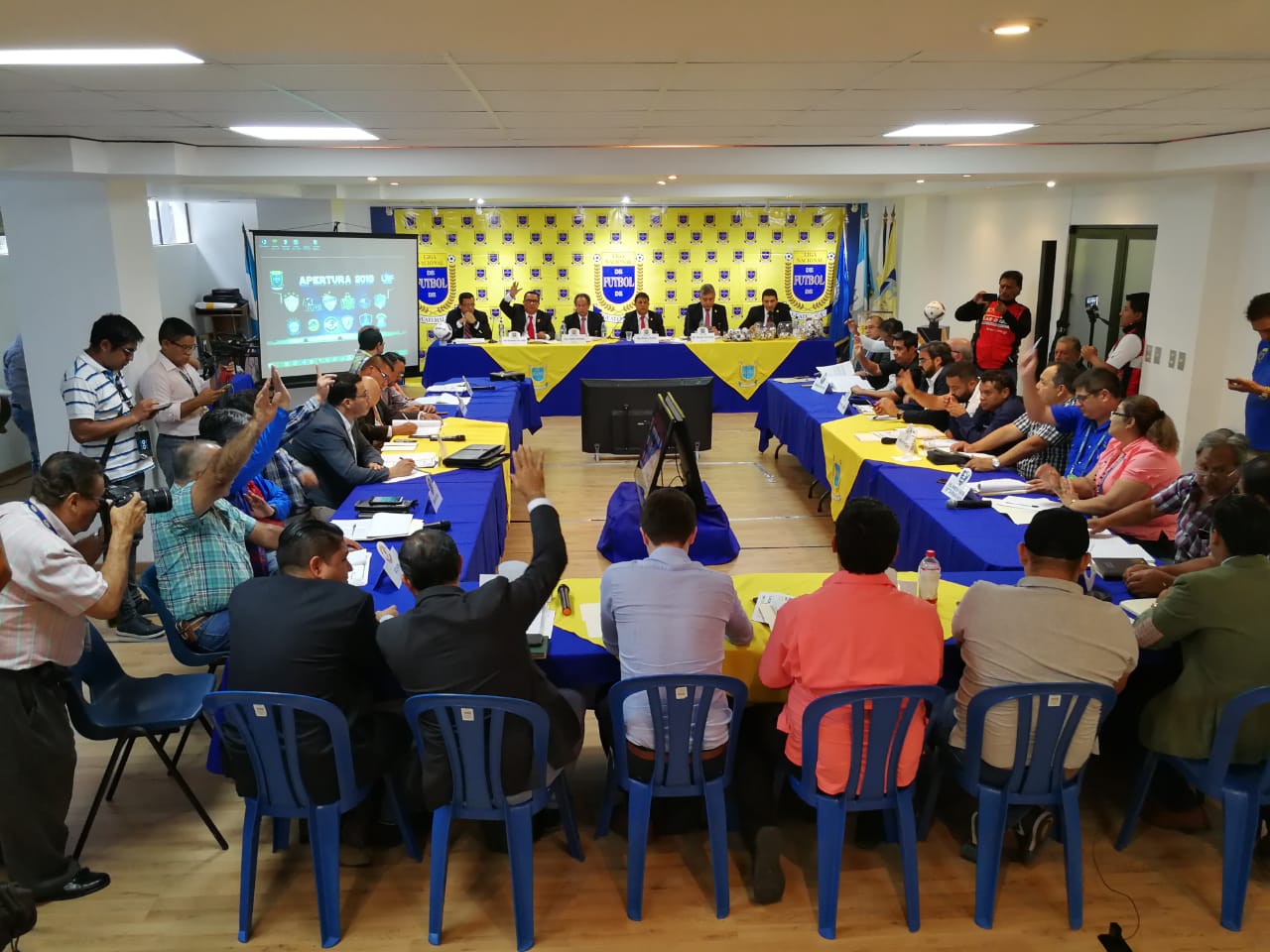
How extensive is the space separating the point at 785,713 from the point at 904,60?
197 centimetres

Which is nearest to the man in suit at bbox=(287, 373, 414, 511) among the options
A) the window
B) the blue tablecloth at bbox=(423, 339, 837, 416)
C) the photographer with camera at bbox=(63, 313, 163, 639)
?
the photographer with camera at bbox=(63, 313, 163, 639)

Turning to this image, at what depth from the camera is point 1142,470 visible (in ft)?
12.7

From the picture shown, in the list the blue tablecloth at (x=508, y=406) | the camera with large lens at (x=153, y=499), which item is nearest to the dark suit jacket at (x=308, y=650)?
the camera with large lens at (x=153, y=499)

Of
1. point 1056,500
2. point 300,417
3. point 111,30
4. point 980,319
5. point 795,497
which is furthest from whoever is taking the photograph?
point 980,319

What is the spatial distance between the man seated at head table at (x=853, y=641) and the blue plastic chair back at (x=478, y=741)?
0.66 metres

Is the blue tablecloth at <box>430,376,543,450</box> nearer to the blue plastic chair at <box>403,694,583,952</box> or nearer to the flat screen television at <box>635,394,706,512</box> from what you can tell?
the flat screen television at <box>635,394,706,512</box>

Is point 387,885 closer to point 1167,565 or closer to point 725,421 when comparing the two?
point 1167,565

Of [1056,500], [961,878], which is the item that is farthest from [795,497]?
[961,878]

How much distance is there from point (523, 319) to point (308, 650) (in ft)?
28.1

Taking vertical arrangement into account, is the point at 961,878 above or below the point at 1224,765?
below

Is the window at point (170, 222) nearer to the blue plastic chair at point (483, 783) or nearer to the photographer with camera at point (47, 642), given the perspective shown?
the photographer with camera at point (47, 642)

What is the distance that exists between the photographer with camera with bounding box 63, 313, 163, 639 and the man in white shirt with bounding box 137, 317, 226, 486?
14cm

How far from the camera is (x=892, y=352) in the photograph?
24.9 ft

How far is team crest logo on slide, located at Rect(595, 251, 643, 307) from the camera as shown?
13219mm
